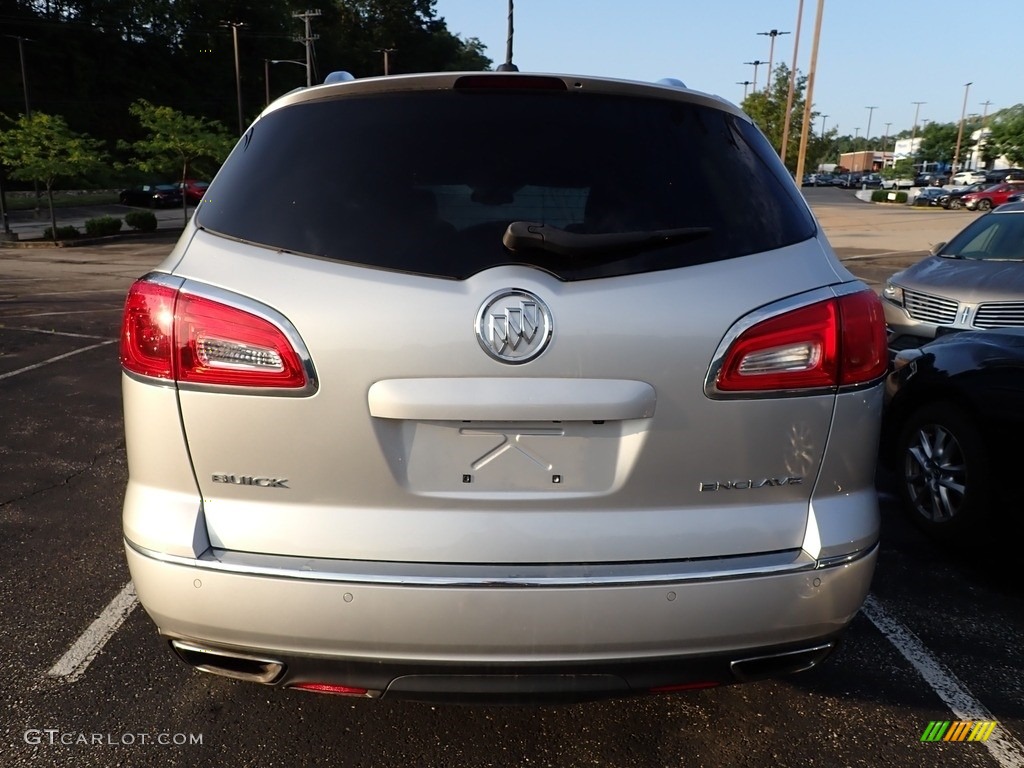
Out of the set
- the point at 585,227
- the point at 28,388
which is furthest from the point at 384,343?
the point at 28,388

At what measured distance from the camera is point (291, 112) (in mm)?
2283

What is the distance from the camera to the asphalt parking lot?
248cm

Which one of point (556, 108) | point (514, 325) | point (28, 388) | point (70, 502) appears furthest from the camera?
point (28, 388)

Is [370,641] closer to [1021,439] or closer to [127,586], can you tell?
[127,586]

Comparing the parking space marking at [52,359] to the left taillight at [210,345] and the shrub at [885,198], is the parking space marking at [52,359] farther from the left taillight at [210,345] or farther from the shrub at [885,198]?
the shrub at [885,198]

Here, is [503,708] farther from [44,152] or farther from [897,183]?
[897,183]

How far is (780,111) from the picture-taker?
4897 cm

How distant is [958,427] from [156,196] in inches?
1914

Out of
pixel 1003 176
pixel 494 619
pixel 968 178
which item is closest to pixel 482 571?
pixel 494 619

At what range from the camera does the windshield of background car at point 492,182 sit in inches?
78.2

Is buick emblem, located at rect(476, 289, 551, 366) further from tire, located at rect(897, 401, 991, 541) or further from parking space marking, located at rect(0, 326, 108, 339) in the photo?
parking space marking, located at rect(0, 326, 108, 339)

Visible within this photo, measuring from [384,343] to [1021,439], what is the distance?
10.2 ft

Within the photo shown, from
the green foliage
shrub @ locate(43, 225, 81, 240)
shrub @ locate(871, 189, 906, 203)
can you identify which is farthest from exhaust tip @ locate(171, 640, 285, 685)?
shrub @ locate(871, 189, 906, 203)

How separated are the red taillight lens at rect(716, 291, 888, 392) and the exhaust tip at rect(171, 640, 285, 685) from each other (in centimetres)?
128
